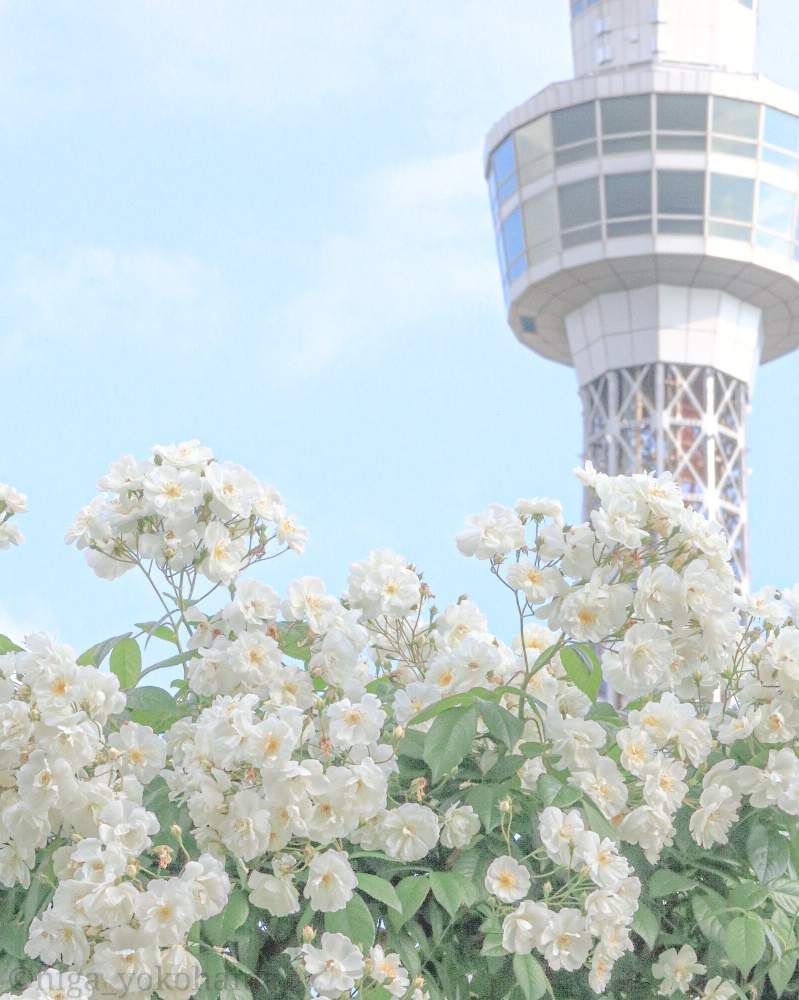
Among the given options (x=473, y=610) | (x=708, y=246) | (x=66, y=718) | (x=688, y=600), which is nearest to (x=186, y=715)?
(x=66, y=718)

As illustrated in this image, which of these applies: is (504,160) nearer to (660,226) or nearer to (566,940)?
(660,226)

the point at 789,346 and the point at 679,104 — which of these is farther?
the point at 789,346

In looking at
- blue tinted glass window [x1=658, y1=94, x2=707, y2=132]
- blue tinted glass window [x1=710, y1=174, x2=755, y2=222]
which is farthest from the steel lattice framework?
blue tinted glass window [x1=658, y1=94, x2=707, y2=132]

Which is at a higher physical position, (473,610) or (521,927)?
(473,610)

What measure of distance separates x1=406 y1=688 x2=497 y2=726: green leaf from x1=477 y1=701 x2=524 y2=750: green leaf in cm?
4

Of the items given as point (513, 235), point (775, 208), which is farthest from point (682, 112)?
point (513, 235)

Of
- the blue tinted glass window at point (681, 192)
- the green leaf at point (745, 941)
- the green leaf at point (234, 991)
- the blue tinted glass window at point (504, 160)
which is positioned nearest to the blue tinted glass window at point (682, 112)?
the blue tinted glass window at point (681, 192)

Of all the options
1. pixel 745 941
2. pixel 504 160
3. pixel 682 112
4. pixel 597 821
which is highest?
pixel 682 112

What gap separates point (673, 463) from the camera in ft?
135

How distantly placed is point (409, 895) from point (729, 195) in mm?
37175

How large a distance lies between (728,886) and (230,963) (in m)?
1.49

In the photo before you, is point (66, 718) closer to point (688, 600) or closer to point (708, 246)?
point (688, 600)

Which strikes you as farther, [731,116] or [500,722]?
[731,116]

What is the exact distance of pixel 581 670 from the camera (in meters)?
4.61
